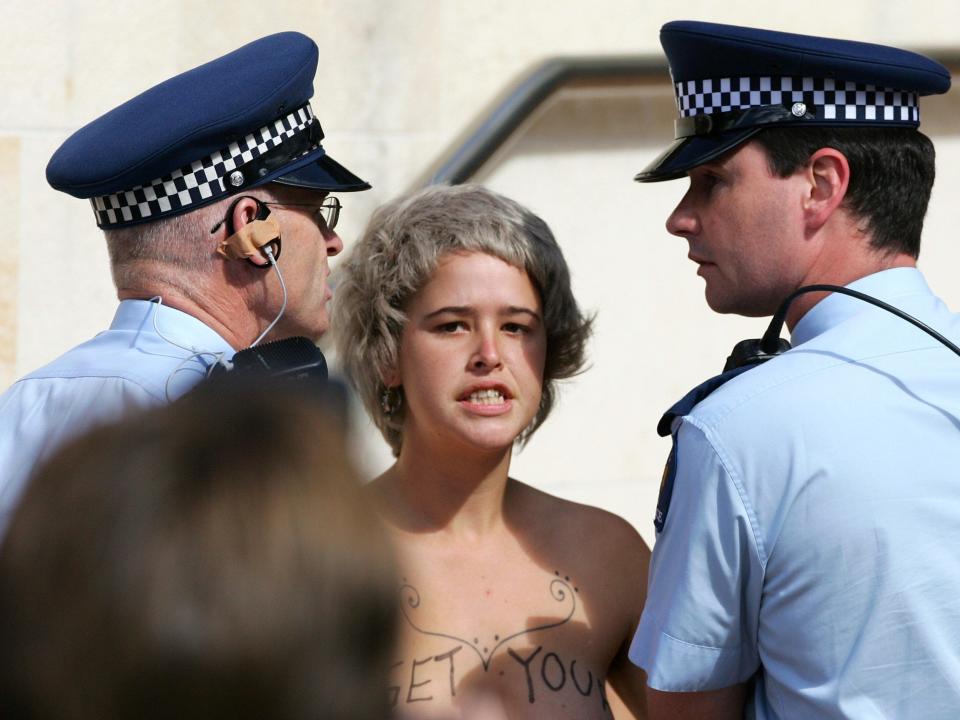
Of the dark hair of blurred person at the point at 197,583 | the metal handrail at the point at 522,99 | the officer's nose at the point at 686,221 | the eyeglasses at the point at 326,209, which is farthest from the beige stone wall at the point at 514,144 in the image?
the dark hair of blurred person at the point at 197,583

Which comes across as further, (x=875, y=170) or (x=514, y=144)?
(x=514, y=144)

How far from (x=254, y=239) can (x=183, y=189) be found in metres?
0.14

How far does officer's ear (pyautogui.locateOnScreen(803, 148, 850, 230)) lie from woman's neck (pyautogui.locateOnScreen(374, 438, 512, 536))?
832mm

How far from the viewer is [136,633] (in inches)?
33.6

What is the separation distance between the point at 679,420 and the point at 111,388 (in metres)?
0.84

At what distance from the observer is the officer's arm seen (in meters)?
1.81

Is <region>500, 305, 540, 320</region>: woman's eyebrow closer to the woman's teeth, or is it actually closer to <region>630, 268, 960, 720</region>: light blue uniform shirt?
the woman's teeth

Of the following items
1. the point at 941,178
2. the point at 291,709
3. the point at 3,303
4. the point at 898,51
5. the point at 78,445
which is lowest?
the point at 3,303

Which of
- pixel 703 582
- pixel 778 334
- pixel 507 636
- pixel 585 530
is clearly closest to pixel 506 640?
pixel 507 636

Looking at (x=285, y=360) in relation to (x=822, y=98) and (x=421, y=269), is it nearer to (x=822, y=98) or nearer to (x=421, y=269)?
(x=421, y=269)

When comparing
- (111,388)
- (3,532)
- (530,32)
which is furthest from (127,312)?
(530,32)

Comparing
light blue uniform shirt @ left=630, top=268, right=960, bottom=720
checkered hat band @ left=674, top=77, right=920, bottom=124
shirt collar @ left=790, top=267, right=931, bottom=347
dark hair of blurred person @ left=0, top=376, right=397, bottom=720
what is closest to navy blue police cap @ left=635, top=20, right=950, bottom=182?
checkered hat band @ left=674, top=77, right=920, bottom=124

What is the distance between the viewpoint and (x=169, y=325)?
2018 millimetres

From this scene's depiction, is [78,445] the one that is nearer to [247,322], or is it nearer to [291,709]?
[291,709]
